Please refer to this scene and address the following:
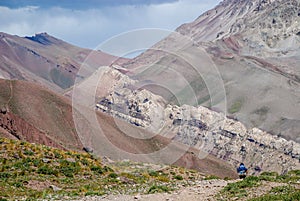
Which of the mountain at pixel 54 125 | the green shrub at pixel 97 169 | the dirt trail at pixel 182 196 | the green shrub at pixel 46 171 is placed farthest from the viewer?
the mountain at pixel 54 125

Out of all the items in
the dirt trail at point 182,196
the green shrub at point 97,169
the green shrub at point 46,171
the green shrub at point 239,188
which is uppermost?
the green shrub at point 239,188

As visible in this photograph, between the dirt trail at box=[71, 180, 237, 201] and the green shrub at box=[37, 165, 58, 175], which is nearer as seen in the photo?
the dirt trail at box=[71, 180, 237, 201]

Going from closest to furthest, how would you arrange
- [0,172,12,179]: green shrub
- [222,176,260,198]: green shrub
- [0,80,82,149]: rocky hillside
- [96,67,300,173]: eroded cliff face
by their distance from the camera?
[222,176,260,198]: green shrub
[0,172,12,179]: green shrub
[0,80,82,149]: rocky hillside
[96,67,300,173]: eroded cliff face

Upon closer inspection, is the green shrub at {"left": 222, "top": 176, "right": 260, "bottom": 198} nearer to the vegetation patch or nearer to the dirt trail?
the dirt trail

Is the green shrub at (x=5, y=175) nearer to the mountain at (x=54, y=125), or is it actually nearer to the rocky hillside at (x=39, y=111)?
the mountain at (x=54, y=125)

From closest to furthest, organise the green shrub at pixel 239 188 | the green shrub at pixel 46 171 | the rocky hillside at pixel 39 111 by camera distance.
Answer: the green shrub at pixel 239 188 → the green shrub at pixel 46 171 → the rocky hillside at pixel 39 111

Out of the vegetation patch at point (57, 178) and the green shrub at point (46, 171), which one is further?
the green shrub at point (46, 171)

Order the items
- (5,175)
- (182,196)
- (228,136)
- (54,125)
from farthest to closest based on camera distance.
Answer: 1. (228,136)
2. (54,125)
3. (5,175)
4. (182,196)

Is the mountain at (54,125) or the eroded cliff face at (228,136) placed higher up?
the eroded cliff face at (228,136)

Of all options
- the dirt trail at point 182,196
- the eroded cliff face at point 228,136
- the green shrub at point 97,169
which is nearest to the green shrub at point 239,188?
the dirt trail at point 182,196

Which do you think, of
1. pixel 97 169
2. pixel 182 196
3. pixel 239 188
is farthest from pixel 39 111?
pixel 239 188

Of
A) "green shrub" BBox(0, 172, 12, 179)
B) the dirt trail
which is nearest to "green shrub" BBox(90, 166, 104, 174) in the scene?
"green shrub" BBox(0, 172, 12, 179)

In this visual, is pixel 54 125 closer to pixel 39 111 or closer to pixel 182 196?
pixel 39 111

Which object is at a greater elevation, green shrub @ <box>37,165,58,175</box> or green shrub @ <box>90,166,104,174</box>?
green shrub @ <box>90,166,104,174</box>
